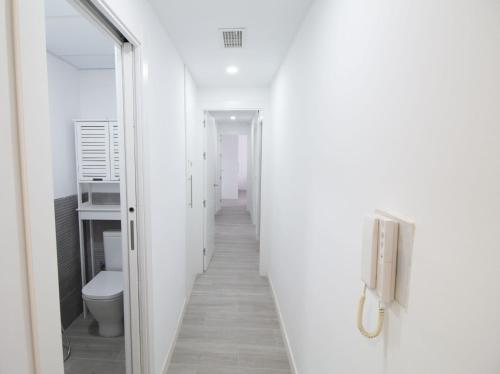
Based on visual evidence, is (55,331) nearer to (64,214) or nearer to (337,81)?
(337,81)

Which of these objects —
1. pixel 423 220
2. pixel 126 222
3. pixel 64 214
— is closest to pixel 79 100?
pixel 64 214

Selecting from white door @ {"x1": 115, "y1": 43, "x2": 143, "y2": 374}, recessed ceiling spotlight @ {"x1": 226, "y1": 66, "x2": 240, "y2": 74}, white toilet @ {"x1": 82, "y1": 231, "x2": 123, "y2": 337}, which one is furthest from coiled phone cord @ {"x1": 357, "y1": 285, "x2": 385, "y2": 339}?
recessed ceiling spotlight @ {"x1": 226, "y1": 66, "x2": 240, "y2": 74}

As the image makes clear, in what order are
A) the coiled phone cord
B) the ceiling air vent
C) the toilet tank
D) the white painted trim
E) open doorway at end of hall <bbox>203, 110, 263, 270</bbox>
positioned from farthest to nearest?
open doorway at end of hall <bbox>203, 110, 263, 270</bbox>
the toilet tank
the ceiling air vent
the coiled phone cord
the white painted trim

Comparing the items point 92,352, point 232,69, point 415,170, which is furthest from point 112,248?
point 415,170

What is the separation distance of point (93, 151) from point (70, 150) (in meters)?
0.25

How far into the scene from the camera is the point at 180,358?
2.16m

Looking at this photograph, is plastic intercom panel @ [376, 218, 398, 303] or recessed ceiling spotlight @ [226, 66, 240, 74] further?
recessed ceiling spotlight @ [226, 66, 240, 74]

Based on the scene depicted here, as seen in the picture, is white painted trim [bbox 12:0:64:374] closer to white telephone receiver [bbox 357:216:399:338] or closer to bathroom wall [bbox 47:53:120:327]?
white telephone receiver [bbox 357:216:399:338]

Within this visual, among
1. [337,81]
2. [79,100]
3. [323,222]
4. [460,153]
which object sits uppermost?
[79,100]

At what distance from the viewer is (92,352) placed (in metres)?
2.20

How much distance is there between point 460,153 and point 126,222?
1.54 meters

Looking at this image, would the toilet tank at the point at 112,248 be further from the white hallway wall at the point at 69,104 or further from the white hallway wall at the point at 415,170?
the white hallway wall at the point at 415,170

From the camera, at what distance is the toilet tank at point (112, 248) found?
2.65 metres

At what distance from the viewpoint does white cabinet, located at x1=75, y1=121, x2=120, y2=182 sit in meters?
2.55
